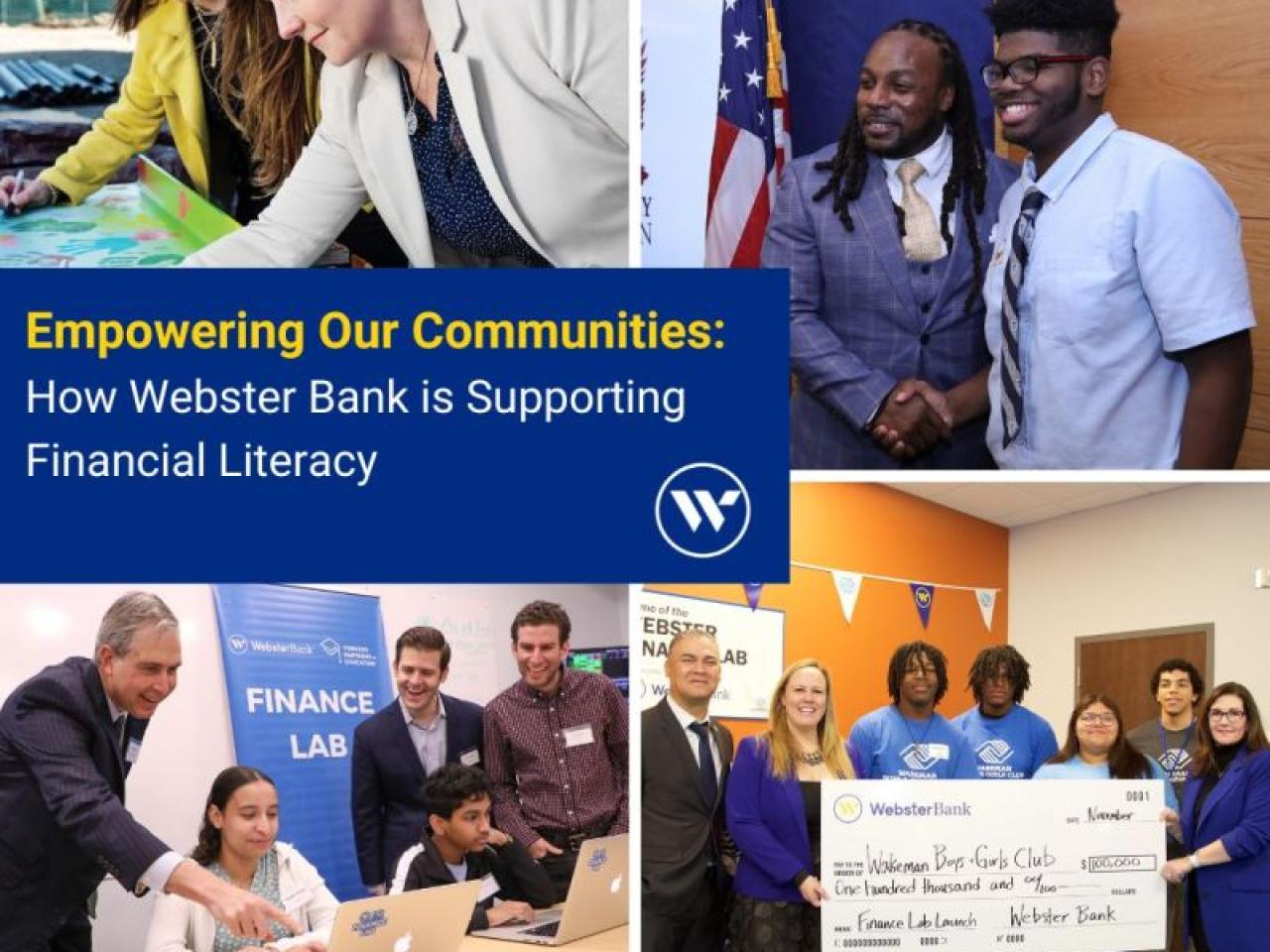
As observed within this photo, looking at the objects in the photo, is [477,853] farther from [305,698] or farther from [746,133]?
[746,133]

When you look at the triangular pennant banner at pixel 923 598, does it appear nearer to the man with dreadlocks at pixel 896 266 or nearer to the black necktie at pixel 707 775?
the man with dreadlocks at pixel 896 266

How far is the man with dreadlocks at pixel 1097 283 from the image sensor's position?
133 inches

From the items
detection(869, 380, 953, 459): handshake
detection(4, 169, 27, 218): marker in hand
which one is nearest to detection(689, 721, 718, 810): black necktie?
detection(869, 380, 953, 459): handshake

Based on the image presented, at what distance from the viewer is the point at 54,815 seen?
3.32 meters

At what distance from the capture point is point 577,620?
3689 millimetres

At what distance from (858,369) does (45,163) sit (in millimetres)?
1835

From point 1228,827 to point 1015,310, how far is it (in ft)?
3.81

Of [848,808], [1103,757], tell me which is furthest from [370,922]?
[1103,757]

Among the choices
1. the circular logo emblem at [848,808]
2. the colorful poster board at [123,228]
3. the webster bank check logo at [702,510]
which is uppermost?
the colorful poster board at [123,228]

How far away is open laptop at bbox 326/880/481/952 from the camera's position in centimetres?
337

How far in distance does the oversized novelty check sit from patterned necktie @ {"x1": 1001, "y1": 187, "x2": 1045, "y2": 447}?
793mm

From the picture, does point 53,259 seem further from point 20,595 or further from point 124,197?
point 20,595

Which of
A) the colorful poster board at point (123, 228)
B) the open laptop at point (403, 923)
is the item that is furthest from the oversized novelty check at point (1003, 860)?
the colorful poster board at point (123, 228)

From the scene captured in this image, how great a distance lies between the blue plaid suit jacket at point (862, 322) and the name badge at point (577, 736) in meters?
0.75
